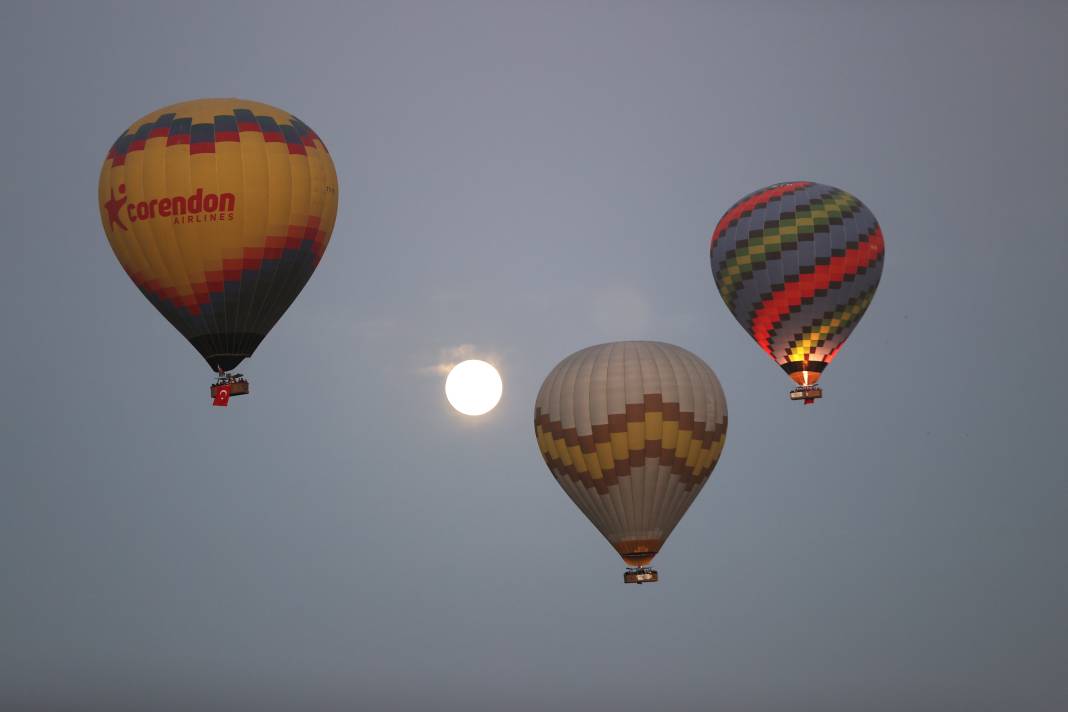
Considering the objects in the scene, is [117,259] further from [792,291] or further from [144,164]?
[792,291]

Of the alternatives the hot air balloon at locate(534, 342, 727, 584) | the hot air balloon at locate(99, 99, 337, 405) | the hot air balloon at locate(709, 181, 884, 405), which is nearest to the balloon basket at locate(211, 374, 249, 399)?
the hot air balloon at locate(99, 99, 337, 405)

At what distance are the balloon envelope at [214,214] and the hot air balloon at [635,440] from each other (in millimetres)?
7681

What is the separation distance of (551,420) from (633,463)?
7.94ft

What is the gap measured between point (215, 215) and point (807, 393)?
1712 cm

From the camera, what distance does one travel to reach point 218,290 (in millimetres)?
38656

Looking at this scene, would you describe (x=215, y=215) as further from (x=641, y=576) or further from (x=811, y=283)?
(x=811, y=283)

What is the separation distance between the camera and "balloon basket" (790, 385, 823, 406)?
157 feet

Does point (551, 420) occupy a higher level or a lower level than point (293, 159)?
lower

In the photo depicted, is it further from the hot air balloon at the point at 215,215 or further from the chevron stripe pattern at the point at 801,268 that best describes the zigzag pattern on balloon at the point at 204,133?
the chevron stripe pattern at the point at 801,268

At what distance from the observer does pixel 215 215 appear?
125 ft

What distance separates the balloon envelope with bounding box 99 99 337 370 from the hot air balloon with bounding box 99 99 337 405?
21mm

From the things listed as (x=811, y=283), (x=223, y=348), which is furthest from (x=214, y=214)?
(x=811, y=283)

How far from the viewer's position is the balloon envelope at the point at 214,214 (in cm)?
A: 3825

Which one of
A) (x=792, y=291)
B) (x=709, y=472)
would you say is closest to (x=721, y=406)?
(x=709, y=472)
